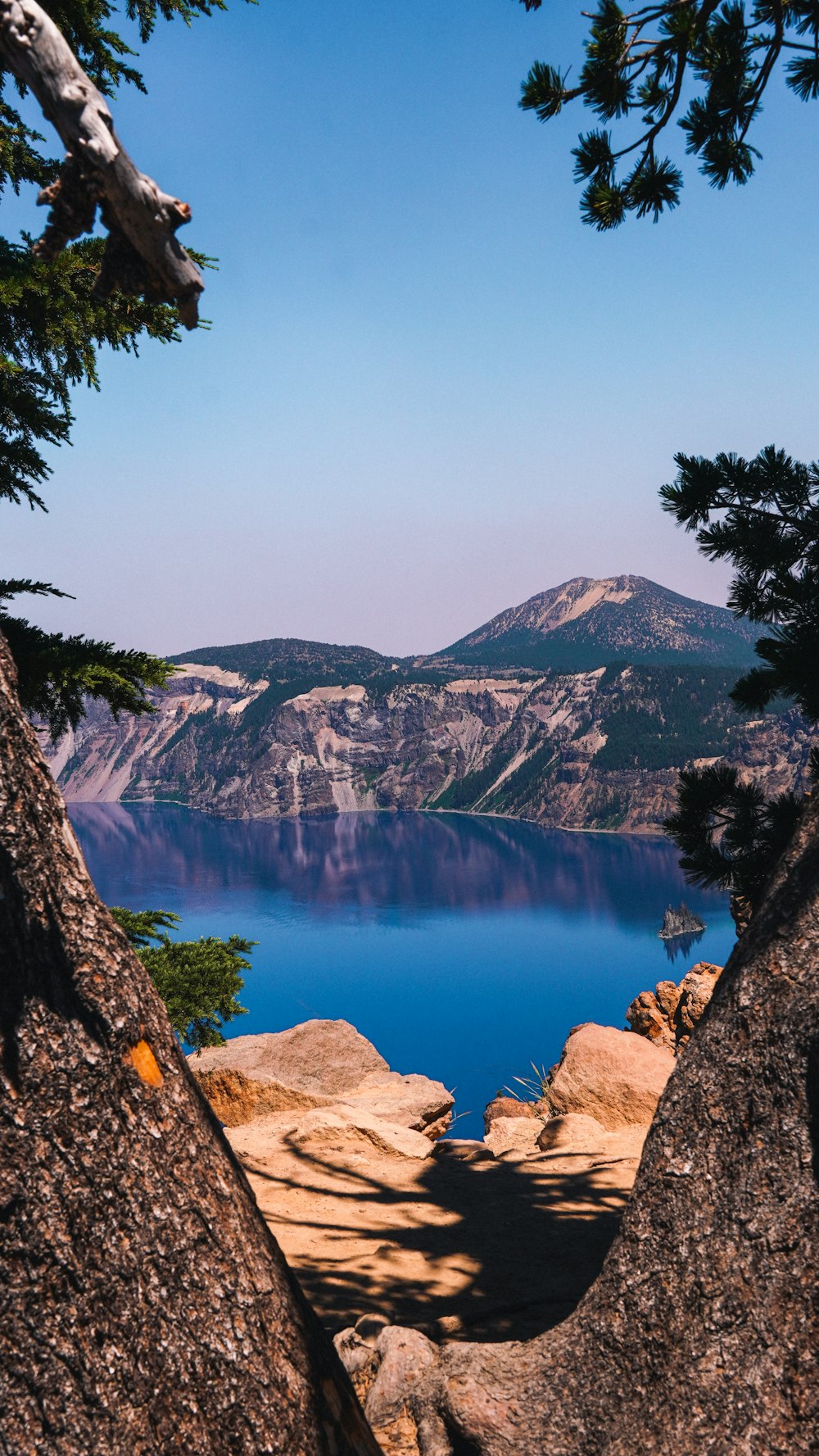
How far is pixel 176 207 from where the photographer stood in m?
2.46

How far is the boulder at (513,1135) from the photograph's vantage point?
13.7 m

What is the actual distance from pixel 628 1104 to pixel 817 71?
44.0ft

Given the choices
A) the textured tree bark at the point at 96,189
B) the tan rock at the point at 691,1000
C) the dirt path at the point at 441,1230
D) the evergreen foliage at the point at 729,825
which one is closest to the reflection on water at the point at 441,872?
the tan rock at the point at 691,1000

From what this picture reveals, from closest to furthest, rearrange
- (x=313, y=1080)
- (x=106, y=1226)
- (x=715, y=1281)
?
(x=106, y=1226) < (x=715, y=1281) < (x=313, y=1080)

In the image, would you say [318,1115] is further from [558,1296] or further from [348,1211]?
[558,1296]

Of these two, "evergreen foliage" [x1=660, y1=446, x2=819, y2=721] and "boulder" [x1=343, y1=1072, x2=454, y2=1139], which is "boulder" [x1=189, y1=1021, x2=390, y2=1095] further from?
"evergreen foliage" [x1=660, y1=446, x2=819, y2=721]

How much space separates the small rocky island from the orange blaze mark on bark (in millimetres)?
118433

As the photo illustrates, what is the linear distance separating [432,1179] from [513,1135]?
4.66m

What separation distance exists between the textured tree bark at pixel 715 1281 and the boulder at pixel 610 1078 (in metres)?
10.7

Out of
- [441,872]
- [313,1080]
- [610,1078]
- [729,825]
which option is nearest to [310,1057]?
[313,1080]

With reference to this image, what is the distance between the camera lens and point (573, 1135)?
485 inches

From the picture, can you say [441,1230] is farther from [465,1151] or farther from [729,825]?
[729,825]

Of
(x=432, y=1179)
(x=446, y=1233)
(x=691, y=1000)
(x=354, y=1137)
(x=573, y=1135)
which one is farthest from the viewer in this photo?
(x=691, y=1000)

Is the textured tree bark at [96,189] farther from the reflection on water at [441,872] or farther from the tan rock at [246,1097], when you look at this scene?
the reflection on water at [441,872]
